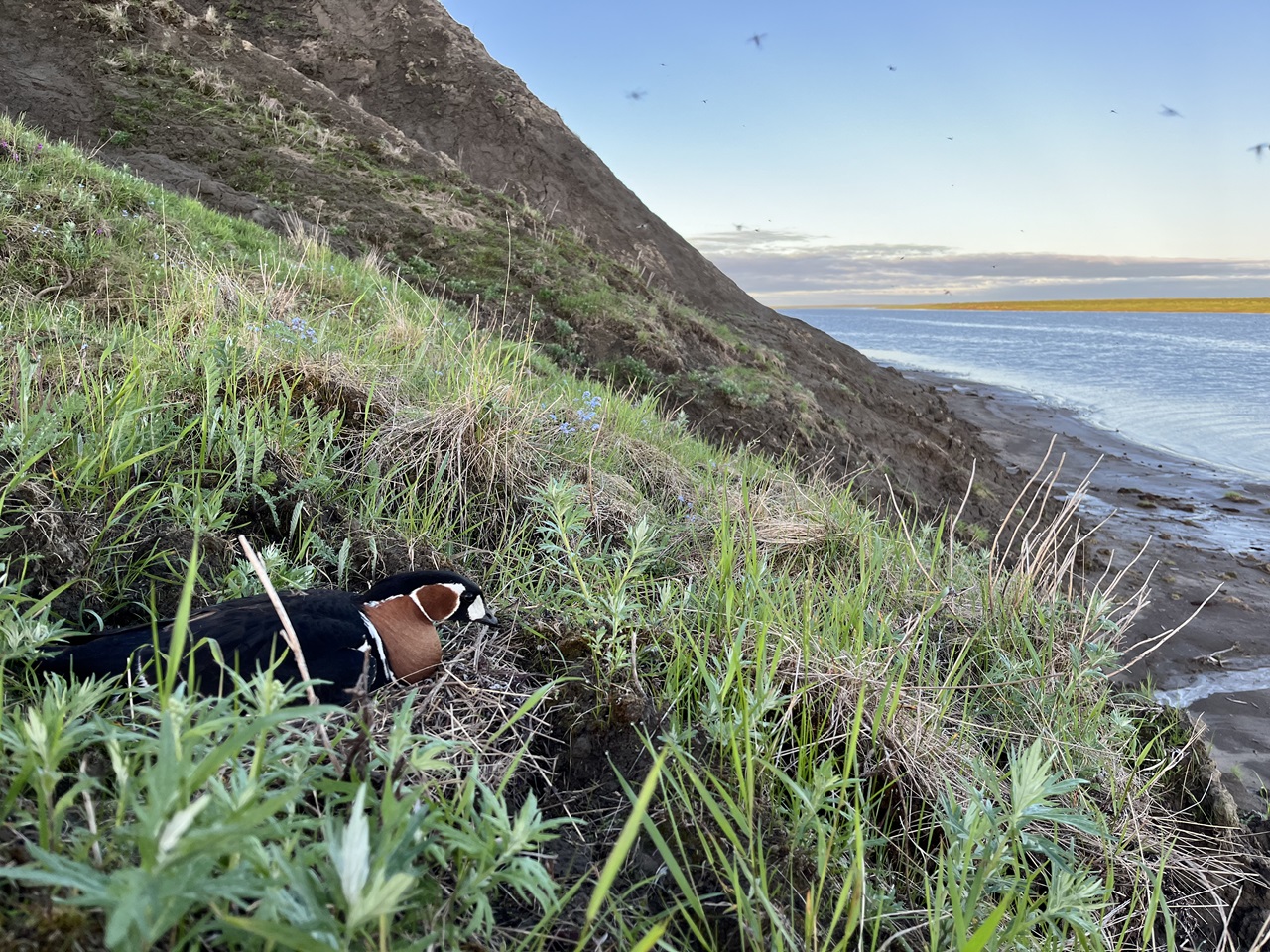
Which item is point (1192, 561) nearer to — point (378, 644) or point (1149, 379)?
Result: point (378, 644)

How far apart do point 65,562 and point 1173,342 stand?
227 ft

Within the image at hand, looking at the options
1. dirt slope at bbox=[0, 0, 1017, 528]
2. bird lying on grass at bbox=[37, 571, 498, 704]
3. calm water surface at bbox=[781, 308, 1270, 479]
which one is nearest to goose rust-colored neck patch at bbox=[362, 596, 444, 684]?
bird lying on grass at bbox=[37, 571, 498, 704]

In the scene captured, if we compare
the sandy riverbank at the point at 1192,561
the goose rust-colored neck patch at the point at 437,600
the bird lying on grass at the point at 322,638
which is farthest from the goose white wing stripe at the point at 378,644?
the sandy riverbank at the point at 1192,561

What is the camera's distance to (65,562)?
216cm

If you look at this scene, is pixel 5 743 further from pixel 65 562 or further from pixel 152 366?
pixel 152 366

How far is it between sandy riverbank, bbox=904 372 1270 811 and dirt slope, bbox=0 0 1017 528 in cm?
225

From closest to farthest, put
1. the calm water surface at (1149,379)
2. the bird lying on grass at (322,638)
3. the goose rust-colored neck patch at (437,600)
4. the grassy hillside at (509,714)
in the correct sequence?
the grassy hillside at (509,714)
the bird lying on grass at (322,638)
the goose rust-colored neck patch at (437,600)
the calm water surface at (1149,379)

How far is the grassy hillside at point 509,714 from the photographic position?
111 centimetres

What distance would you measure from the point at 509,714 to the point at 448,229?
12618 mm

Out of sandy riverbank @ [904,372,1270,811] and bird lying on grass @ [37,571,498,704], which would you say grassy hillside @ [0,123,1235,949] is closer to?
bird lying on grass @ [37,571,498,704]

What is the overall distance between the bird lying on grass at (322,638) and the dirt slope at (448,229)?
6105 mm

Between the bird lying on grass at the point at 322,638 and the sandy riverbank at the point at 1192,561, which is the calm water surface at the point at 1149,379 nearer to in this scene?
the sandy riverbank at the point at 1192,561

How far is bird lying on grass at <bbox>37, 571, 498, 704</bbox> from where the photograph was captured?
1.74 m

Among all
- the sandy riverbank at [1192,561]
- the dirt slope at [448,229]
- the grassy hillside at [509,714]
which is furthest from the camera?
the dirt slope at [448,229]
